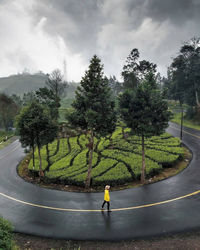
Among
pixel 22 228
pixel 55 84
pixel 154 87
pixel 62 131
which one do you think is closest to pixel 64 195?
pixel 22 228

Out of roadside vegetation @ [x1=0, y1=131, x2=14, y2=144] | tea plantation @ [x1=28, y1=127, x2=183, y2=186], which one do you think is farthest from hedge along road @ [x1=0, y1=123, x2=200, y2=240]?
roadside vegetation @ [x1=0, y1=131, x2=14, y2=144]

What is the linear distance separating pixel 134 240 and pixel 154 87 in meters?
12.6

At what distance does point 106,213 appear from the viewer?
452 inches

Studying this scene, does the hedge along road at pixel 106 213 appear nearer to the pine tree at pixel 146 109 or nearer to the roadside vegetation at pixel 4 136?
the pine tree at pixel 146 109

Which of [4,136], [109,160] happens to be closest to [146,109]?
[109,160]

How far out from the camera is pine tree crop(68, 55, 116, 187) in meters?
→ 14.5

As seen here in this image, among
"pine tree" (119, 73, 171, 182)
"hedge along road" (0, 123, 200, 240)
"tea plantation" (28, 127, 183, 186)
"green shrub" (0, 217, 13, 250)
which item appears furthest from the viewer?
"tea plantation" (28, 127, 183, 186)

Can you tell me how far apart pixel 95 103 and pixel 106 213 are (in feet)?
28.4

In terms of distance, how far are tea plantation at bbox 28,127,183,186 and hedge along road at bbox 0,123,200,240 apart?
1.67m

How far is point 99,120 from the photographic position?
582 inches

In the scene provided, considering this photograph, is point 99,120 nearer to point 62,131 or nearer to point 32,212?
point 32,212

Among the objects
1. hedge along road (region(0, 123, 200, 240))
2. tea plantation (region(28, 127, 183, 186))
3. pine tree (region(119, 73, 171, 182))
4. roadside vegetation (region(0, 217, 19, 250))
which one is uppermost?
pine tree (region(119, 73, 171, 182))

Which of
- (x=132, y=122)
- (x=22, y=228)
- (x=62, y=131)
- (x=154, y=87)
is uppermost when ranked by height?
(x=154, y=87)

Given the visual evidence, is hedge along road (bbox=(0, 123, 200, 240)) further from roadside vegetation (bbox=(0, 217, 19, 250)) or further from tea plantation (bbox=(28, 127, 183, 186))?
roadside vegetation (bbox=(0, 217, 19, 250))
